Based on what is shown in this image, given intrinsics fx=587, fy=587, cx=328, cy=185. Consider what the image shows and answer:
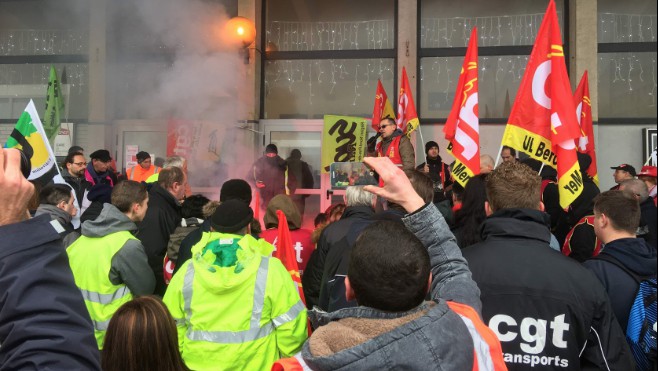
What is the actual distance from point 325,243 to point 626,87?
27.4ft

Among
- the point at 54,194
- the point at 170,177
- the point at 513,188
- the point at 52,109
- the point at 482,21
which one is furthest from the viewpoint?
the point at 482,21

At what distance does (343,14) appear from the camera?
1112cm

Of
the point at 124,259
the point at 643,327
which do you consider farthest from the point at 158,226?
the point at 643,327

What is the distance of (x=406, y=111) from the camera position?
8734 millimetres

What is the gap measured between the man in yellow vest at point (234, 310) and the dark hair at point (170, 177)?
2.03m

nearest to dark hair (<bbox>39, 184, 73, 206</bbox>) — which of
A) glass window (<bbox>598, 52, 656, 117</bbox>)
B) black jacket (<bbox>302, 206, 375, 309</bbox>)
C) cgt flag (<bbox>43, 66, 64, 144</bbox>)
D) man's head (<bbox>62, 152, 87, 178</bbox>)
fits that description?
black jacket (<bbox>302, 206, 375, 309</bbox>)

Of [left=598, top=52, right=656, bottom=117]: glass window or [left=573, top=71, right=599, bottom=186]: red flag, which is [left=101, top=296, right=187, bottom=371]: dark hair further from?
[left=598, top=52, right=656, bottom=117]: glass window

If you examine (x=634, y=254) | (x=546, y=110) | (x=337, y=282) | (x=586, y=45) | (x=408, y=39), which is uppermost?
(x=408, y=39)

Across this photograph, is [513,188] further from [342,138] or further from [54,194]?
[342,138]

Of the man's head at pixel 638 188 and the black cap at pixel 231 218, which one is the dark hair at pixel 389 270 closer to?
the black cap at pixel 231 218

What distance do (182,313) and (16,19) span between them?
10.9m

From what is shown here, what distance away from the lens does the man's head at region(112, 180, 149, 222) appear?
151 inches

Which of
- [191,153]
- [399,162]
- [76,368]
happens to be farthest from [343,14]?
[76,368]

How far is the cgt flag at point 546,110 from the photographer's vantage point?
14.3ft
